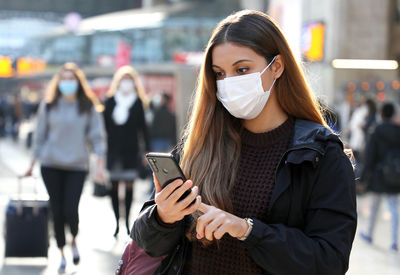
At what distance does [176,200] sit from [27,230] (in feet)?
18.0

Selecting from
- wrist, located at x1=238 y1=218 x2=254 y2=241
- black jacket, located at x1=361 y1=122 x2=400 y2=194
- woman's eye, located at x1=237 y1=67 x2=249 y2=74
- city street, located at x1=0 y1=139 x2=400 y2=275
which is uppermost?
woman's eye, located at x1=237 y1=67 x2=249 y2=74

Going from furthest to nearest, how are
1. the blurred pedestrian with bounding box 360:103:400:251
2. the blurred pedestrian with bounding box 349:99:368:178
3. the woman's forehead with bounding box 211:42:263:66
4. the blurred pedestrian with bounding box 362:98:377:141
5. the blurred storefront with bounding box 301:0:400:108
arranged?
the blurred storefront with bounding box 301:0:400:108, the blurred pedestrian with bounding box 349:99:368:178, the blurred pedestrian with bounding box 362:98:377:141, the blurred pedestrian with bounding box 360:103:400:251, the woman's forehead with bounding box 211:42:263:66

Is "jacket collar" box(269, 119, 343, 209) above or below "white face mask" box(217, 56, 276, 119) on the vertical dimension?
below

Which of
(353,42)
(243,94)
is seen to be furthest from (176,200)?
(353,42)

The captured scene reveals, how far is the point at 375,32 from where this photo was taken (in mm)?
26609

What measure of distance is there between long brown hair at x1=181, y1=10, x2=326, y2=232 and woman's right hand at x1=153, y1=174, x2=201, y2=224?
22 cm

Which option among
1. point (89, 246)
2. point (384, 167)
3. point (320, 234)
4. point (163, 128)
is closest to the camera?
point (320, 234)

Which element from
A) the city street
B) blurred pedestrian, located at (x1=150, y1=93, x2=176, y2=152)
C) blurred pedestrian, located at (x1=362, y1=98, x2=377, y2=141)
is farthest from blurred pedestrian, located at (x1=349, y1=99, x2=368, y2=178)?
blurred pedestrian, located at (x1=150, y1=93, x2=176, y2=152)

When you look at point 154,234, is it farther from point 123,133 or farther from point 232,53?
point 123,133

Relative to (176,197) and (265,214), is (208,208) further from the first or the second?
(265,214)

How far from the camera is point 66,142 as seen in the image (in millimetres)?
7250

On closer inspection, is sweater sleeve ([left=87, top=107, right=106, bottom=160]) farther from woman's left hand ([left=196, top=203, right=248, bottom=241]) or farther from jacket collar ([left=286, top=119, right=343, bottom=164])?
woman's left hand ([left=196, top=203, right=248, bottom=241])

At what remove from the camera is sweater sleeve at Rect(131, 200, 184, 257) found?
7.74ft

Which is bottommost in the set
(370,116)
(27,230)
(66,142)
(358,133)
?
(358,133)
